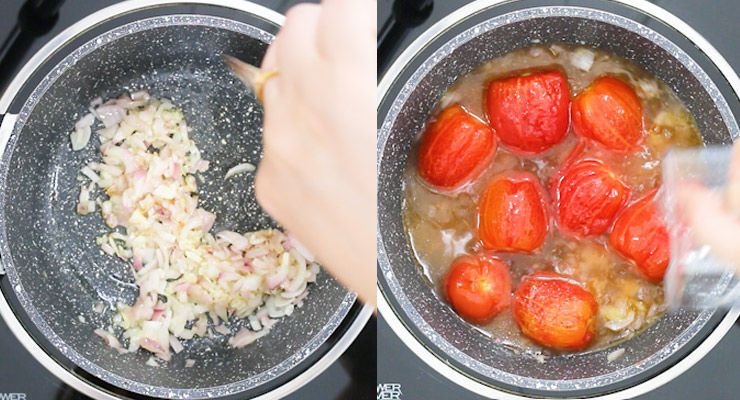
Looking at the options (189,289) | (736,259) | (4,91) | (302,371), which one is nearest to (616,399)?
(736,259)

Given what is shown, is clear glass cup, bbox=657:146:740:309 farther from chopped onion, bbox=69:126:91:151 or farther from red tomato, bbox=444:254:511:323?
chopped onion, bbox=69:126:91:151

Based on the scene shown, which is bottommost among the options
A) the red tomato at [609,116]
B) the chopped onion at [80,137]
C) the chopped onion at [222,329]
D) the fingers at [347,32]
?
the chopped onion at [222,329]

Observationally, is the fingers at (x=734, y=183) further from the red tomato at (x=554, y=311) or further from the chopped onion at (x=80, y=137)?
the chopped onion at (x=80, y=137)

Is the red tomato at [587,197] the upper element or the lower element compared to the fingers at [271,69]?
lower

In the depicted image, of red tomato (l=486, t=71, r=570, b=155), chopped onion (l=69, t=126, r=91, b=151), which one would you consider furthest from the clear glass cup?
chopped onion (l=69, t=126, r=91, b=151)

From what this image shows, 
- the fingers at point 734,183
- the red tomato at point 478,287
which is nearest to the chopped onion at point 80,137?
the red tomato at point 478,287
